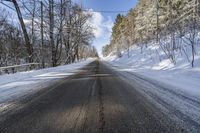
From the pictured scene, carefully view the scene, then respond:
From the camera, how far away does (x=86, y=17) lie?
149ft

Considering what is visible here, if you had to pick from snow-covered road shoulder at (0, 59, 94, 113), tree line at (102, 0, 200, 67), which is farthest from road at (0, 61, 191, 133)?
tree line at (102, 0, 200, 67)

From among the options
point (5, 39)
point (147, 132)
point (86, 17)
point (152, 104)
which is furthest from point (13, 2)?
point (86, 17)

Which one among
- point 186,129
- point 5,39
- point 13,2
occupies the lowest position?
point 186,129

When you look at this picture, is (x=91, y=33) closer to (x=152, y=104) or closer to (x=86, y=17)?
(x=86, y=17)


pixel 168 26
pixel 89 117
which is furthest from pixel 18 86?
pixel 168 26

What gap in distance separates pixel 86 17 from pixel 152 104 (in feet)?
137

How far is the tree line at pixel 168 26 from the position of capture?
56.1 ft

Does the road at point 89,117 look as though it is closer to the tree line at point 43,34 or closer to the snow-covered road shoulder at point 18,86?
the snow-covered road shoulder at point 18,86

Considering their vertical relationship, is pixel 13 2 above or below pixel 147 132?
above

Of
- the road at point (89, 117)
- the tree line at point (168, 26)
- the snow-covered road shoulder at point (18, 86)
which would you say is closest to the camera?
the road at point (89, 117)

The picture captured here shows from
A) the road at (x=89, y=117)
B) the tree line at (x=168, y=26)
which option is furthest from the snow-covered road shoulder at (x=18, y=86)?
the tree line at (x=168, y=26)

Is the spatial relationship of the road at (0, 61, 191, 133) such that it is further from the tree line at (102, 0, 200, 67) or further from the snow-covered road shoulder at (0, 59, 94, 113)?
the tree line at (102, 0, 200, 67)

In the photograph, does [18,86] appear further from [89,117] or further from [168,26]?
[168,26]

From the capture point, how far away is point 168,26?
19359 millimetres
